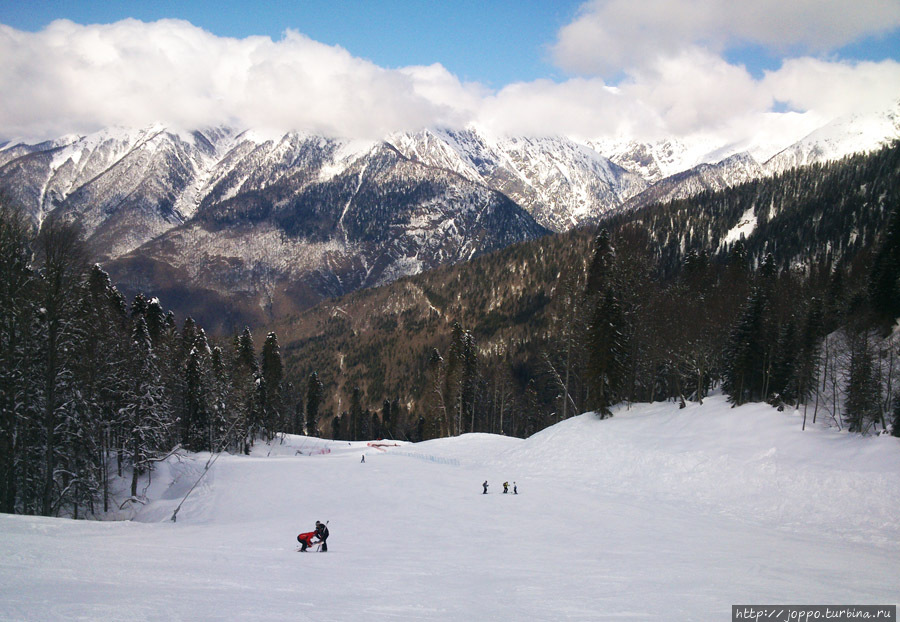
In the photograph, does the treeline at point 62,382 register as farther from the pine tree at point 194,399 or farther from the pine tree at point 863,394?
the pine tree at point 863,394

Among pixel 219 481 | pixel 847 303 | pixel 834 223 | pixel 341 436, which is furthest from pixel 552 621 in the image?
pixel 834 223

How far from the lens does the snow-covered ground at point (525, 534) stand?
11.1 m

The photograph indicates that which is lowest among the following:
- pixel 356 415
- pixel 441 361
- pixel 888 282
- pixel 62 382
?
pixel 356 415

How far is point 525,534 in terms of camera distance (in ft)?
76.3

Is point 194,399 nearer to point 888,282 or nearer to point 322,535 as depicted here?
point 322,535

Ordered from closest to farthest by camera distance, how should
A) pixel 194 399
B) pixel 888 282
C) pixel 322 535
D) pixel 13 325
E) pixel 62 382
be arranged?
pixel 322 535
pixel 13 325
pixel 62 382
pixel 888 282
pixel 194 399

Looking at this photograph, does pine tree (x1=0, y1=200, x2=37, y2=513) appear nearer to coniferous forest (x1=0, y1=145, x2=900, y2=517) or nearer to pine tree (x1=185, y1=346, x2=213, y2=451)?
coniferous forest (x1=0, y1=145, x2=900, y2=517)

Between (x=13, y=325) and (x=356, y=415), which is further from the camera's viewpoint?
(x=356, y=415)

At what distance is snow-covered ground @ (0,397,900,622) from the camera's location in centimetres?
1113

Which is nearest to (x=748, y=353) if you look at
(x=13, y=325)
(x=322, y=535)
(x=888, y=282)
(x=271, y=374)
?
(x=888, y=282)

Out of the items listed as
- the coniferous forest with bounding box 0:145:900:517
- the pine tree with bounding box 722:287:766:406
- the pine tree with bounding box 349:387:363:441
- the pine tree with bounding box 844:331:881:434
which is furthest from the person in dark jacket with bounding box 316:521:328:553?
the pine tree with bounding box 349:387:363:441

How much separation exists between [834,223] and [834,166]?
6187 centimetres

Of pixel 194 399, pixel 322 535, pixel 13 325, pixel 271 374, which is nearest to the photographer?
pixel 322 535

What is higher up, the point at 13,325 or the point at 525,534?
the point at 13,325
